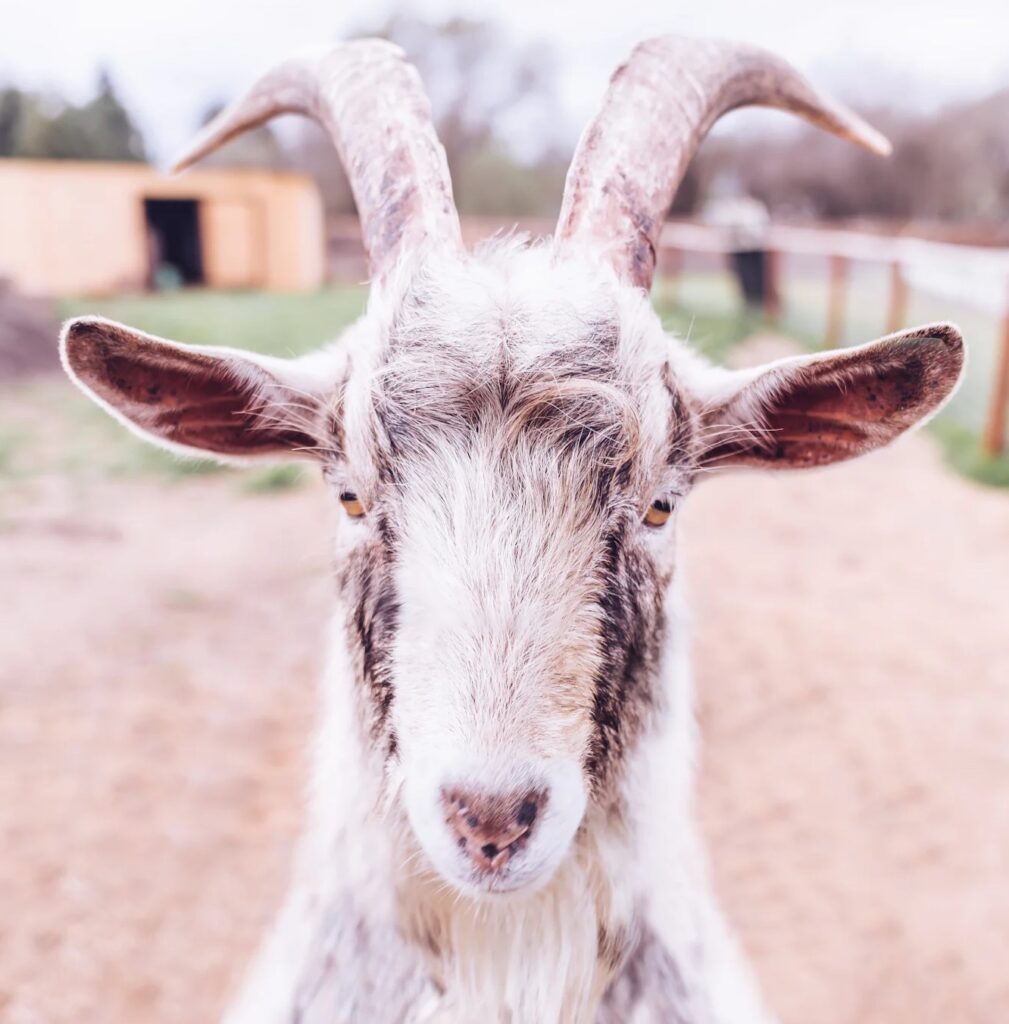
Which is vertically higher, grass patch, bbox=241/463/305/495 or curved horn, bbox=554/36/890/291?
curved horn, bbox=554/36/890/291

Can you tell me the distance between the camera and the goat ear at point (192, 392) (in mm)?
1718

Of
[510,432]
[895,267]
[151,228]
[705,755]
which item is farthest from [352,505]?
[151,228]

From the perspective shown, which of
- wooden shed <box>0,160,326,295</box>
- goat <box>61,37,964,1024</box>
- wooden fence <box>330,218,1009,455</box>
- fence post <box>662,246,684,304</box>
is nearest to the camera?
goat <box>61,37,964,1024</box>

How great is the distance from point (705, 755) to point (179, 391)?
352 cm

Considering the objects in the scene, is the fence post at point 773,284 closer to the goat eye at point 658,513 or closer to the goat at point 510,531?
the goat at point 510,531

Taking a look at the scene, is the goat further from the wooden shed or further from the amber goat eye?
the wooden shed

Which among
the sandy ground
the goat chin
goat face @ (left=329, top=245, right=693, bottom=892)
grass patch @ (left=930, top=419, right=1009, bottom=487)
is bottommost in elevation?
the sandy ground

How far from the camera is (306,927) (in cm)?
224

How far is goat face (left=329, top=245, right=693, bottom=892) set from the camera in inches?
57.4

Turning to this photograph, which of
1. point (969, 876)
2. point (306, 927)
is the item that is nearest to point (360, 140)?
point (306, 927)

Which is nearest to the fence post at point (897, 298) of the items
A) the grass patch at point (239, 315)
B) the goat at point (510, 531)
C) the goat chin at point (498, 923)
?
the grass patch at point (239, 315)

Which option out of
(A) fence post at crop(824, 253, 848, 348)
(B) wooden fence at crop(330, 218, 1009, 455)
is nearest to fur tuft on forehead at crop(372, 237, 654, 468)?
(B) wooden fence at crop(330, 218, 1009, 455)

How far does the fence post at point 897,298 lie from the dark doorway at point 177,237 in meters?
20.2

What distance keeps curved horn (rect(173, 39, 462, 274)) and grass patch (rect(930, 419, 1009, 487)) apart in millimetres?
7778
